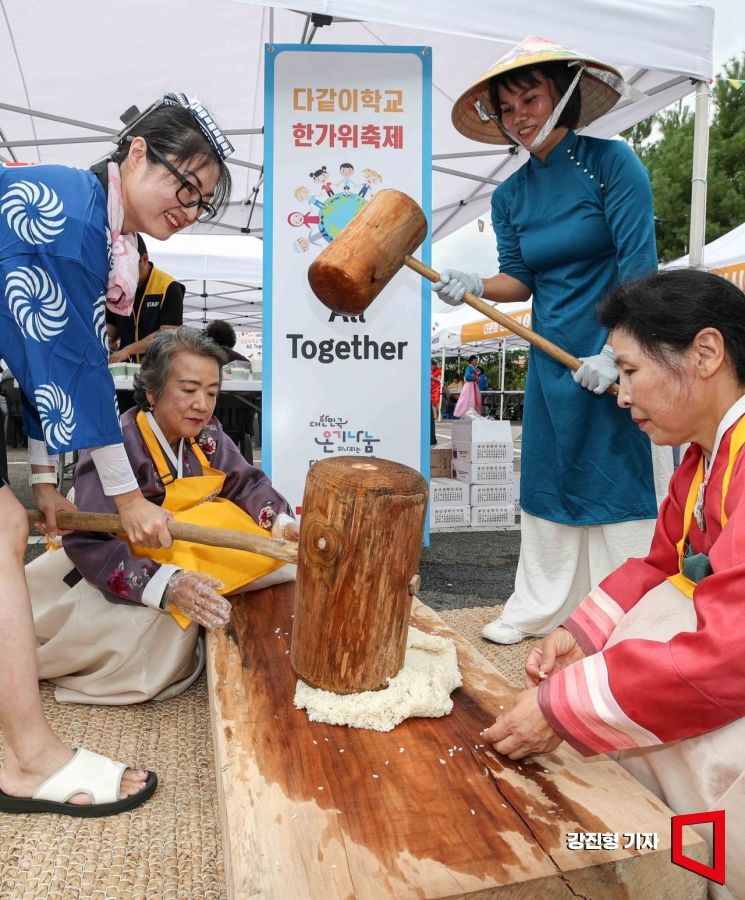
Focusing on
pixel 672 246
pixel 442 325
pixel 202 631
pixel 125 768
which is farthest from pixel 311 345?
pixel 672 246

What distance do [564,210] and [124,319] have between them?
8.01 ft

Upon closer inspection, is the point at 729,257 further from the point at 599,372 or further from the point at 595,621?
the point at 595,621

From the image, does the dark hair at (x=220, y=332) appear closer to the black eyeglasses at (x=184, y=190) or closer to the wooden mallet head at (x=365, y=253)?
the wooden mallet head at (x=365, y=253)

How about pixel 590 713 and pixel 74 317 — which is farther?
pixel 74 317

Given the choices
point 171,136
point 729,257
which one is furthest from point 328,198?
point 729,257

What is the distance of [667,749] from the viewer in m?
1.29

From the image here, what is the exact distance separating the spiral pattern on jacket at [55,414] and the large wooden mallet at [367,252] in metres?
0.85

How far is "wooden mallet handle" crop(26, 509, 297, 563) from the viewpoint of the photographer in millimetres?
1851

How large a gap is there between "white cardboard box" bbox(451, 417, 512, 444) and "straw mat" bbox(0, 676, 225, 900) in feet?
11.9

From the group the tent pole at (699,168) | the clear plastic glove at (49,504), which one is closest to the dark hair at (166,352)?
the clear plastic glove at (49,504)

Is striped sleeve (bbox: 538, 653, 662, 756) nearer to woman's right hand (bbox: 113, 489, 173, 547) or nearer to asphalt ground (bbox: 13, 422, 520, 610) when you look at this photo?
woman's right hand (bbox: 113, 489, 173, 547)

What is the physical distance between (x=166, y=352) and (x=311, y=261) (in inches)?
52.4

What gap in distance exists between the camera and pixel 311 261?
11.7 ft

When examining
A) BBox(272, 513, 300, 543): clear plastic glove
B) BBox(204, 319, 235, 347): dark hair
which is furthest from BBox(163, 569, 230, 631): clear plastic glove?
BBox(204, 319, 235, 347): dark hair
